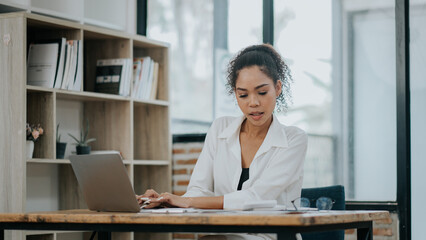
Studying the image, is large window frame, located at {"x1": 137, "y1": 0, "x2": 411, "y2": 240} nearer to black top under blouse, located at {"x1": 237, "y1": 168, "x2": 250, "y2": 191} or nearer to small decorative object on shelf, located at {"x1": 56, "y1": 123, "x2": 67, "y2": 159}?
black top under blouse, located at {"x1": 237, "y1": 168, "x2": 250, "y2": 191}

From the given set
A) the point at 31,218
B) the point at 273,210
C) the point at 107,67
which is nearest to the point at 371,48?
the point at 107,67

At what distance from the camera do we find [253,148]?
9.63 ft

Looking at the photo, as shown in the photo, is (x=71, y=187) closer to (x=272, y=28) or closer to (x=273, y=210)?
(x=272, y=28)

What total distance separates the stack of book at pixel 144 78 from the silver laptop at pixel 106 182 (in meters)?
1.89

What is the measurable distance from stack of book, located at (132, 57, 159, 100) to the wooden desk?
2066 millimetres

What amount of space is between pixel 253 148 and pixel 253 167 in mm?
131

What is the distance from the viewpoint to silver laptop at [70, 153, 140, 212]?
7.42 ft

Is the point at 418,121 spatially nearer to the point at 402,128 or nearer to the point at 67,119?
the point at 402,128

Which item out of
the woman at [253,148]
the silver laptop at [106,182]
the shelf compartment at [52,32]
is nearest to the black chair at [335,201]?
the woman at [253,148]

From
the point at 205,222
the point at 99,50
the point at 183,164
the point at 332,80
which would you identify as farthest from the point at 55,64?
the point at 205,222

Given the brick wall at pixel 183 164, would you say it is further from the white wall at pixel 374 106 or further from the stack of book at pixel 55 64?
the white wall at pixel 374 106

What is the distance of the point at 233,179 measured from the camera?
2885mm

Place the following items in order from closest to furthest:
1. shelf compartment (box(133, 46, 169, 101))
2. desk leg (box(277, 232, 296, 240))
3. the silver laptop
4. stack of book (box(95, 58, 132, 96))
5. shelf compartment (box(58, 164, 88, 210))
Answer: desk leg (box(277, 232, 296, 240)), the silver laptop, shelf compartment (box(58, 164, 88, 210)), stack of book (box(95, 58, 132, 96)), shelf compartment (box(133, 46, 169, 101))

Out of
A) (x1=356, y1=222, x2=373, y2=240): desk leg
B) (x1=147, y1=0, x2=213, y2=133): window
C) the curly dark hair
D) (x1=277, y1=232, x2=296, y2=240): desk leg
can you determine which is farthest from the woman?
(x1=147, y1=0, x2=213, y2=133): window
